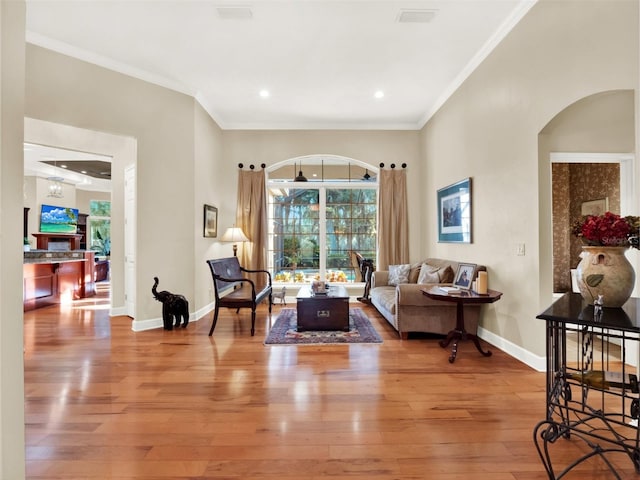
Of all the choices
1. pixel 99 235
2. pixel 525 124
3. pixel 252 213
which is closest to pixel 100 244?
pixel 99 235

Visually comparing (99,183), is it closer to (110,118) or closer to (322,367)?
(110,118)

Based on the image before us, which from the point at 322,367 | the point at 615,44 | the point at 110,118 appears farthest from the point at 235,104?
the point at 615,44

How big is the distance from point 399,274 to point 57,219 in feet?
30.8

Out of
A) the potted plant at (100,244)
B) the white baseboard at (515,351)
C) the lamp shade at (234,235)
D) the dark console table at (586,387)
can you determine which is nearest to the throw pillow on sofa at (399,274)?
the white baseboard at (515,351)

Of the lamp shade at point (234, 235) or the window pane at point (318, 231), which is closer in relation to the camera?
the lamp shade at point (234, 235)

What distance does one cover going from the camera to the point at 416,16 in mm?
3314

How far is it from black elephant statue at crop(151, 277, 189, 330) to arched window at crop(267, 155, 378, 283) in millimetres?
2299

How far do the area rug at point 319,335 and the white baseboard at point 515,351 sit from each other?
1.21 metres

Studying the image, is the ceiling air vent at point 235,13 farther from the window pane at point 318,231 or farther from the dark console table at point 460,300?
the window pane at point 318,231

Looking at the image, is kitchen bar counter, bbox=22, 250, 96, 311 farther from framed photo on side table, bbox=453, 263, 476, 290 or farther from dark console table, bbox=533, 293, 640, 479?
dark console table, bbox=533, 293, 640, 479

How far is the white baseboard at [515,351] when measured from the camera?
9.90 ft

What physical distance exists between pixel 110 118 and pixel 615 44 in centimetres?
496

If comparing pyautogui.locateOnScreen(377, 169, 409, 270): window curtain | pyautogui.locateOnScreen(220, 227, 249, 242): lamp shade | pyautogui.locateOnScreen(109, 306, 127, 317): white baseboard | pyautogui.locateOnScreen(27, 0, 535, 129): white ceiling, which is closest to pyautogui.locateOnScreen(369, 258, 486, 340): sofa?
pyautogui.locateOnScreen(377, 169, 409, 270): window curtain

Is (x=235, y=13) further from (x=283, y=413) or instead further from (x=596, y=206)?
(x=596, y=206)
